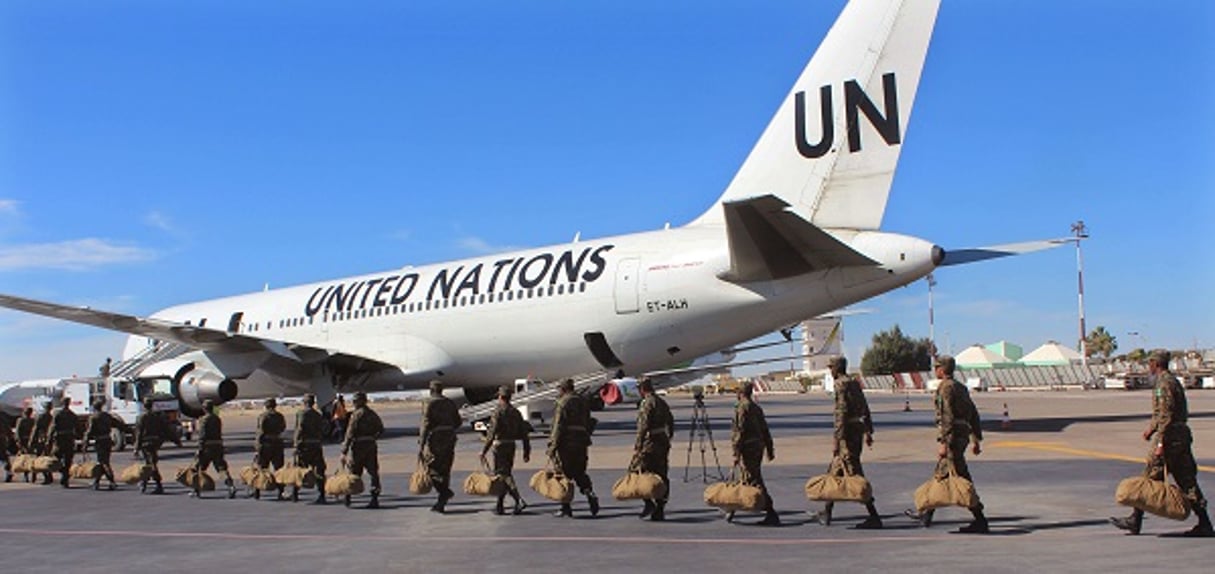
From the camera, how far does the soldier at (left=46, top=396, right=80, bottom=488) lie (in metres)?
19.9

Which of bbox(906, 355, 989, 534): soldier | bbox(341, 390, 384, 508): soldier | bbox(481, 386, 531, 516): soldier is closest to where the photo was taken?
bbox(906, 355, 989, 534): soldier

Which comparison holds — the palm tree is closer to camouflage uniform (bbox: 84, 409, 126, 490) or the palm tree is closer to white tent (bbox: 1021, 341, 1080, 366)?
white tent (bbox: 1021, 341, 1080, 366)

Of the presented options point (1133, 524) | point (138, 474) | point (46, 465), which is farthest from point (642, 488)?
point (46, 465)

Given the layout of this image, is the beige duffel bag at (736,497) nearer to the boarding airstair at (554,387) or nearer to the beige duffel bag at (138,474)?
the beige duffel bag at (138,474)

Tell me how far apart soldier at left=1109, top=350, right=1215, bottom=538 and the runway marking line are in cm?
677

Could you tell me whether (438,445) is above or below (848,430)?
below

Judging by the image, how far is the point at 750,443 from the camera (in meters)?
12.1

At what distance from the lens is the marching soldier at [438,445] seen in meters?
13.9

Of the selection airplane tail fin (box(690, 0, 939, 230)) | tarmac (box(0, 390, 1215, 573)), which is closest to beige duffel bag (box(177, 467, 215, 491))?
tarmac (box(0, 390, 1215, 573))

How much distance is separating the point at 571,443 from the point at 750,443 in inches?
86.7

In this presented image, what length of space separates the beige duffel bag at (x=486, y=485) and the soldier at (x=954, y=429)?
4792mm

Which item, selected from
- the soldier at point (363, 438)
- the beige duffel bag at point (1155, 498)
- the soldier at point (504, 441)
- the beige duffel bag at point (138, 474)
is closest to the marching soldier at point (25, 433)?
the beige duffel bag at point (138, 474)

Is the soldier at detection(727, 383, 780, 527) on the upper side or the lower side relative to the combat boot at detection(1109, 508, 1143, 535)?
upper

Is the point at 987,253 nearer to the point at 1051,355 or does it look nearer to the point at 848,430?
the point at 848,430
